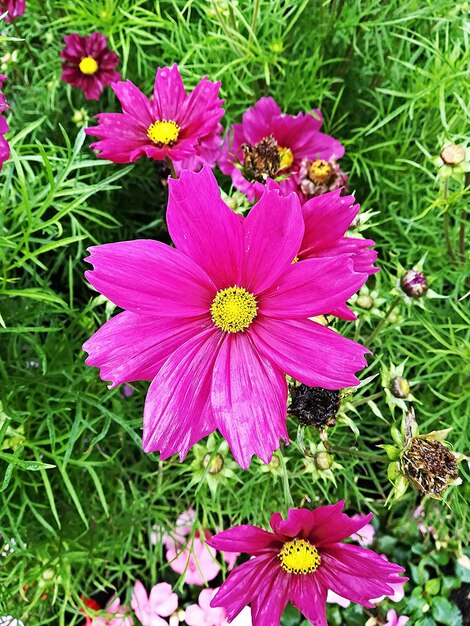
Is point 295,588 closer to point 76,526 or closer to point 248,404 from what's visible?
point 248,404

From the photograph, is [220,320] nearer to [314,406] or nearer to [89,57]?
[314,406]

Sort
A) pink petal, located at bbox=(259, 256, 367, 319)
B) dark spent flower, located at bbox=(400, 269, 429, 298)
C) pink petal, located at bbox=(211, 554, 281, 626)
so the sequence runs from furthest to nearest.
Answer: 1. dark spent flower, located at bbox=(400, 269, 429, 298)
2. pink petal, located at bbox=(211, 554, 281, 626)
3. pink petal, located at bbox=(259, 256, 367, 319)

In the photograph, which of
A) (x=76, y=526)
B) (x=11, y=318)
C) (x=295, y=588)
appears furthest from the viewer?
(x=76, y=526)

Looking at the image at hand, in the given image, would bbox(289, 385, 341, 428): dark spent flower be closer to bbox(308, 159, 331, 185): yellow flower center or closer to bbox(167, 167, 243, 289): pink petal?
bbox(167, 167, 243, 289): pink petal

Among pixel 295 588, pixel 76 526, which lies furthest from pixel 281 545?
pixel 76 526

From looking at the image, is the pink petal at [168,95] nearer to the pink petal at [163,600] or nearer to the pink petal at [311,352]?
the pink petal at [311,352]

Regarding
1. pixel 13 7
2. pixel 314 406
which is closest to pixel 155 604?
pixel 314 406

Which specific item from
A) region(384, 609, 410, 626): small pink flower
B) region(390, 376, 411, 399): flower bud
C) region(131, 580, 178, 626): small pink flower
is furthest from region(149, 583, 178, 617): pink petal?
region(390, 376, 411, 399): flower bud
